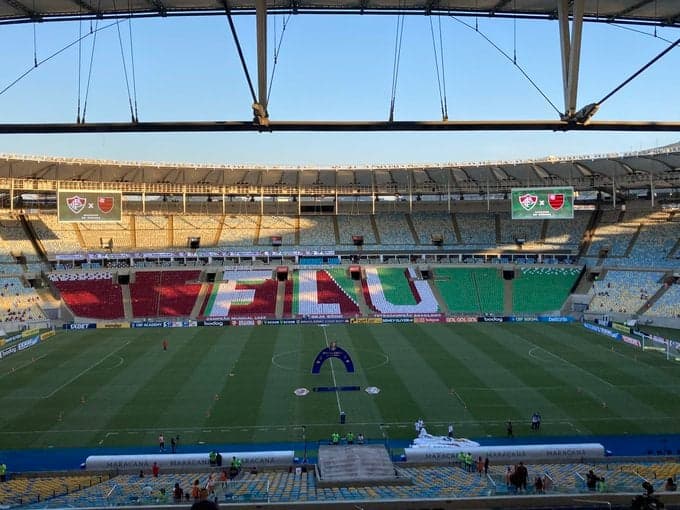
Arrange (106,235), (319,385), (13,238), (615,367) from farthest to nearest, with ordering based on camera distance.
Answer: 1. (106,235)
2. (13,238)
3. (615,367)
4. (319,385)

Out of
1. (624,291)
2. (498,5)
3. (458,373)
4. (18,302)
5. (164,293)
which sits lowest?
(458,373)

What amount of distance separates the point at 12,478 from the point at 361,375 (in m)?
15.5

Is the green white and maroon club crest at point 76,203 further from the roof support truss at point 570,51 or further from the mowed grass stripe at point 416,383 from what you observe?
the roof support truss at point 570,51

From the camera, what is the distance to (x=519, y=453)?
17.1 metres

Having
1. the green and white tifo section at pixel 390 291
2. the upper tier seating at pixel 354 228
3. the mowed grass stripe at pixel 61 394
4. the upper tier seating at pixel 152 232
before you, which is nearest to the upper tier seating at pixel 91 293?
the upper tier seating at pixel 152 232

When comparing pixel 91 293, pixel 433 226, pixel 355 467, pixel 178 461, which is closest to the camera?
pixel 355 467

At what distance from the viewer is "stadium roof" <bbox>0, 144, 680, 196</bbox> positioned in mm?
46594

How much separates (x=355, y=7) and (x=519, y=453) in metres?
13.8

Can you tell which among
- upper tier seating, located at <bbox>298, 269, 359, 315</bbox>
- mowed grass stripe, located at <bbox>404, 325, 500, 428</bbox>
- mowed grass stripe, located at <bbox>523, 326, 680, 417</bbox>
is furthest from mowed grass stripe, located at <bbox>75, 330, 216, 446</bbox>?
mowed grass stripe, located at <bbox>523, 326, 680, 417</bbox>

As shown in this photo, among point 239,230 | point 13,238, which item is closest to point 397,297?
point 239,230

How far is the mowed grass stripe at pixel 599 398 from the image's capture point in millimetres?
20922

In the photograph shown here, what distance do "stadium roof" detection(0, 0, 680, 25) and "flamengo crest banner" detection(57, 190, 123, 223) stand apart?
38400mm

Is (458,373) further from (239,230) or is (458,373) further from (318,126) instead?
(239,230)

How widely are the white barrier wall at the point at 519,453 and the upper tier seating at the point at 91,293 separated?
33.5m
